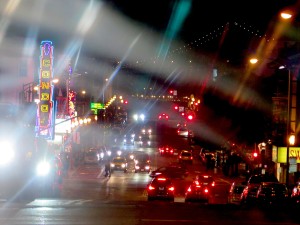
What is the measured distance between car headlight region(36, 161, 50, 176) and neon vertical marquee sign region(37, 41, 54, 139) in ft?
87.2

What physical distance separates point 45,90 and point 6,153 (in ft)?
97.2

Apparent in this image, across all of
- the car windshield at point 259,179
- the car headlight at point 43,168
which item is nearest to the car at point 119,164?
the car windshield at point 259,179

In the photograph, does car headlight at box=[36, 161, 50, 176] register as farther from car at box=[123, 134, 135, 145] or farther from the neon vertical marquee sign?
car at box=[123, 134, 135, 145]

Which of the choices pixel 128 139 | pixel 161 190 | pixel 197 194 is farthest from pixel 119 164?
pixel 128 139

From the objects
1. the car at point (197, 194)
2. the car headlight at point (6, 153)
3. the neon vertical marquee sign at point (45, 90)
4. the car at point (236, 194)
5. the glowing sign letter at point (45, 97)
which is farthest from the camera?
the glowing sign letter at point (45, 97)

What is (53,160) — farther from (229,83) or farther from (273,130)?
(229,83)

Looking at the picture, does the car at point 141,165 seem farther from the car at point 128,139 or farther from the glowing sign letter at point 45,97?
the car at point 128,139

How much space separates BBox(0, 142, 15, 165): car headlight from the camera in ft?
86.6

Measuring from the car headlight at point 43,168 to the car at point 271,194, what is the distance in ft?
32.0

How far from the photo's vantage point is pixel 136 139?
16412 cm

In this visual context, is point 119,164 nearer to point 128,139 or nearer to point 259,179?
point 259,179

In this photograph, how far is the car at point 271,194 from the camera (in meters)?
26.6

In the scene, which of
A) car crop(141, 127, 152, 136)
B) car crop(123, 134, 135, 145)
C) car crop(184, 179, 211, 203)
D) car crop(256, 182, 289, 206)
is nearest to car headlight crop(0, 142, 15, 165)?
car crop(184, 179, 211, 203)

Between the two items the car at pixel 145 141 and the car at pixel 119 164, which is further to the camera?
the car at pixel 145 141
